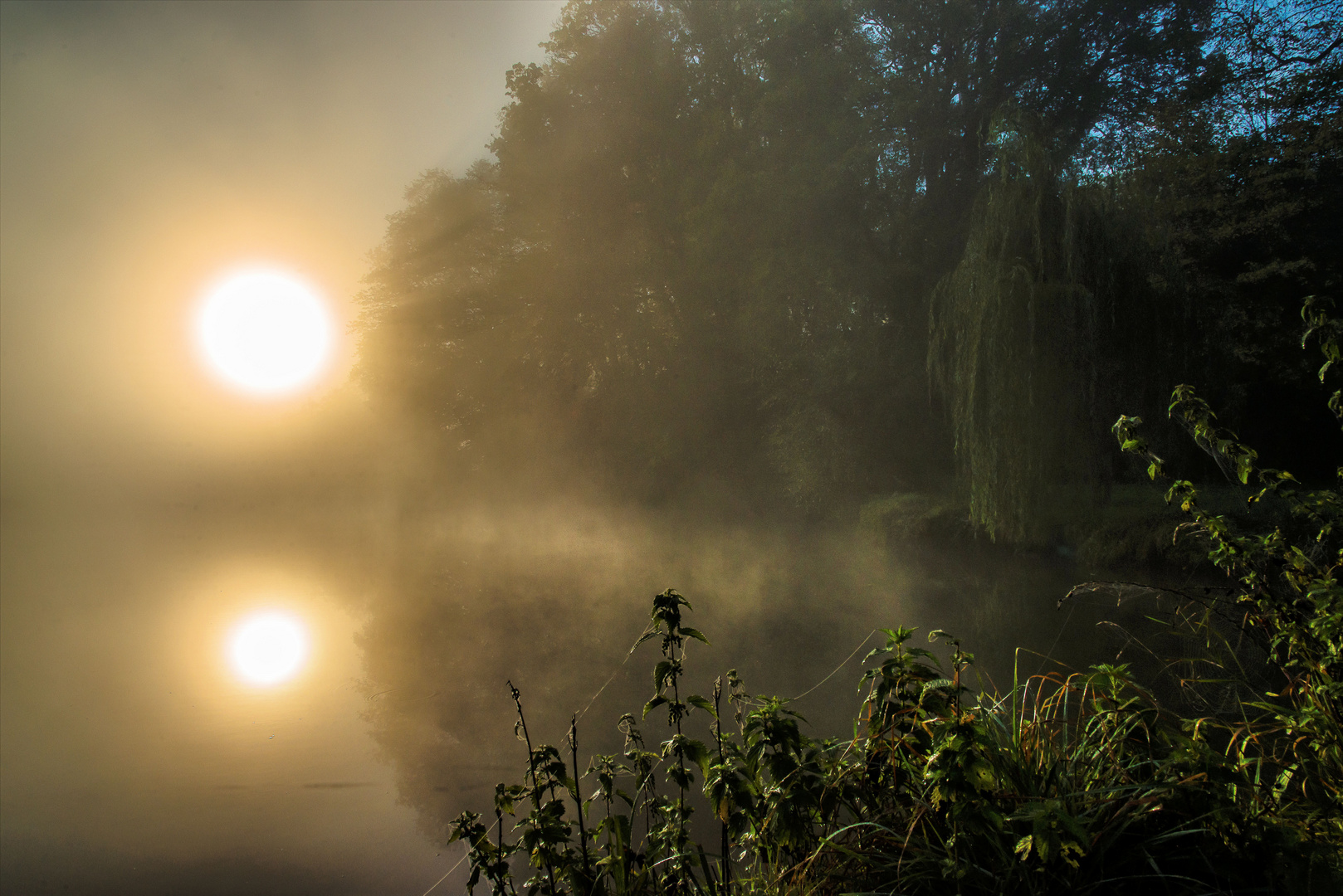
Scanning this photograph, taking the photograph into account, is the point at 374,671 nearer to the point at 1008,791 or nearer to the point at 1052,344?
the point at 1008,791

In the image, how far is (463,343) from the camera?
1223 cm

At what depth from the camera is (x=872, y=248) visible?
8.32 m

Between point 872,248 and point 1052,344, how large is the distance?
3.98 meters

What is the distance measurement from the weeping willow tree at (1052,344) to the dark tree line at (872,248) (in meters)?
0.02

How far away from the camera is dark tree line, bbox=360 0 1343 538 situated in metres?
4.68

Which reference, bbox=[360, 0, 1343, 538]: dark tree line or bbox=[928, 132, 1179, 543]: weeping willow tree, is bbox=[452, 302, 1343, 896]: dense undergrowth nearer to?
bbox=[928, 132, 1179, 543]: weeping willow tree

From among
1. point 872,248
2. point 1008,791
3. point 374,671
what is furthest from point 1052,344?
point 374,671

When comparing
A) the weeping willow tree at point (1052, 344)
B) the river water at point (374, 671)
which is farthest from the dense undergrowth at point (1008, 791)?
the weeping willow tree at point (1052, 344)

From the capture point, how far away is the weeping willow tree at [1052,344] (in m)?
4.62

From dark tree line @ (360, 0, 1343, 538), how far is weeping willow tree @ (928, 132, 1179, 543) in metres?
0.02

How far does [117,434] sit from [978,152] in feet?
53.1

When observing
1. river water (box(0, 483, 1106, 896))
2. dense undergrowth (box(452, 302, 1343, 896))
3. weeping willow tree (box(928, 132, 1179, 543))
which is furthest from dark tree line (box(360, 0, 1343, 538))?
dense undergrowth (box(452, 302, 1343, 896))

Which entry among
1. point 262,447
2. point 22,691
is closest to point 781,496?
point 22,691

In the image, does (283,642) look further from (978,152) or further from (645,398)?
(978,152)
